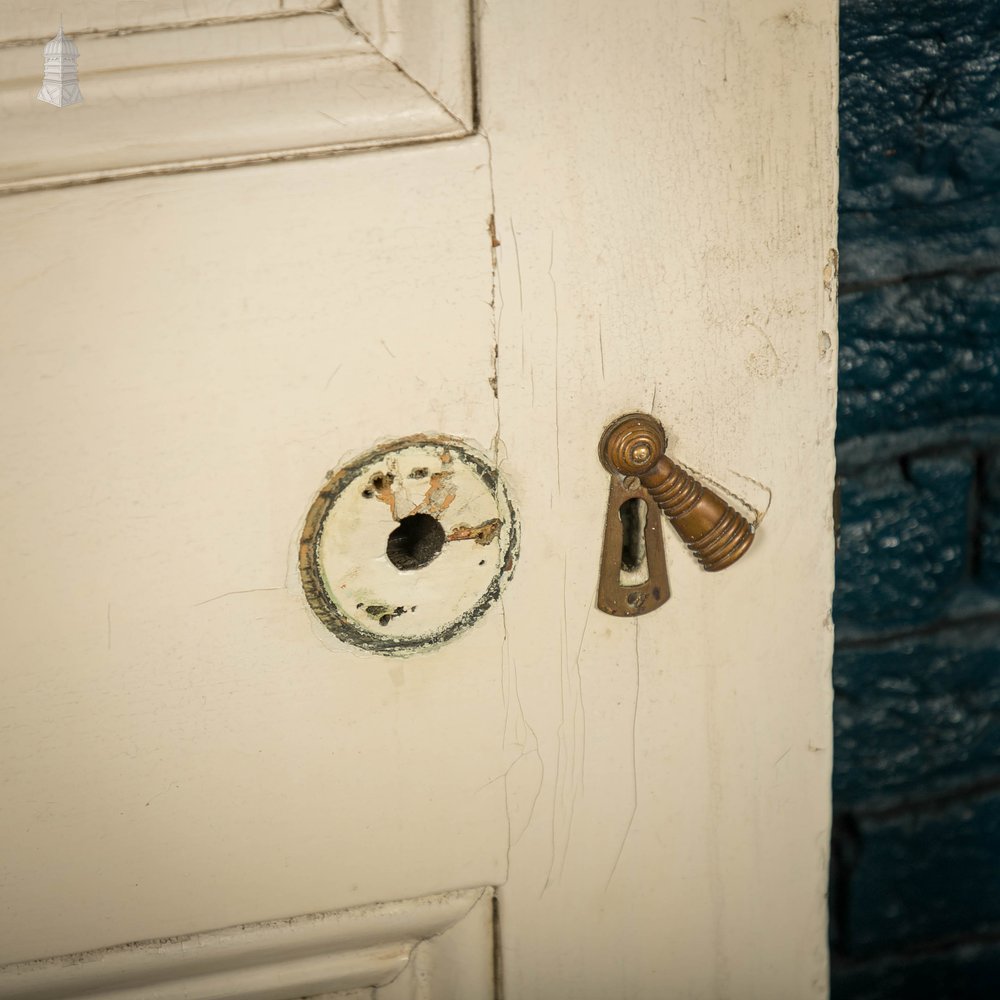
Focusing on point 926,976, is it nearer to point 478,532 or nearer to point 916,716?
point 916,716

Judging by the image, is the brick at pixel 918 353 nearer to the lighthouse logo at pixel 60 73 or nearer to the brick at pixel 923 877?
the brick at pixel 923 877

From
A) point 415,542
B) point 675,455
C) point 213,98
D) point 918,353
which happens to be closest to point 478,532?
point 415,542

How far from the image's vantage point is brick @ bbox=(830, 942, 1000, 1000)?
3.82 ft

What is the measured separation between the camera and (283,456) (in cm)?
68

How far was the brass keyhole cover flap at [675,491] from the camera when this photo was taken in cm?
71

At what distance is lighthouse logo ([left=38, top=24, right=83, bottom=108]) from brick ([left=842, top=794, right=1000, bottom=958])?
0.98 meters

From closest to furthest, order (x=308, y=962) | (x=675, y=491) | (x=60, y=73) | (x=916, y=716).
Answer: (x=60, y=73)
(x=675, y=491)
(x=308, y=962)
(x=916, y=716)

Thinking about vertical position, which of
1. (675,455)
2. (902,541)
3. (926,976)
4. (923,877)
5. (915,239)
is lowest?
(926,976)

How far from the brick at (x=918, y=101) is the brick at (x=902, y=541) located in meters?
0.25

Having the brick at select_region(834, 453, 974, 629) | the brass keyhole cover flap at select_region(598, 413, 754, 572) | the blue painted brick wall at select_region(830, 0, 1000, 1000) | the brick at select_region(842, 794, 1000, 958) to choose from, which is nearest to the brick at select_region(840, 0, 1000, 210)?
the blue painted brick wall at select_region(830, 0, 1000, 1000)

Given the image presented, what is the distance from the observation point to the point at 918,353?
1.01m

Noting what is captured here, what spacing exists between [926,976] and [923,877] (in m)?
0.12

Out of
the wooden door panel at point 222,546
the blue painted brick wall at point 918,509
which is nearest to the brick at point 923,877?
the blue painted brick wall at point 918,509

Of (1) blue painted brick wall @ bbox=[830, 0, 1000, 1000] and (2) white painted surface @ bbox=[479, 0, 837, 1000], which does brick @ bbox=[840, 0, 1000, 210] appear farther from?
(2) white painted surface @ bbox=[479, 0, 837, 1000]
